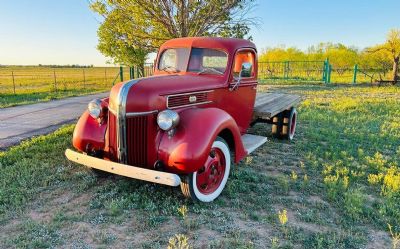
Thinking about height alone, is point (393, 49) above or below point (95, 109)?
above

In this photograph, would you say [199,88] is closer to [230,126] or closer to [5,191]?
[230,126]

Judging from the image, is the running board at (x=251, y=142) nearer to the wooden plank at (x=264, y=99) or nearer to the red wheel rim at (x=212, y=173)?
the red wheel rim at (x=212, y=173)

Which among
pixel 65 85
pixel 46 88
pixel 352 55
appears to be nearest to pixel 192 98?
pixel 46 88

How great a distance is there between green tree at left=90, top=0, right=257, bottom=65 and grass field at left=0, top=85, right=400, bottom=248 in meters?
7.98

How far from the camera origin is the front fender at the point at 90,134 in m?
3.81

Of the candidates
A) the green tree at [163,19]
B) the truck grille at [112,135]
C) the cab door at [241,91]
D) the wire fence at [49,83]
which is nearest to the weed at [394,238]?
the cab door at [241,91]

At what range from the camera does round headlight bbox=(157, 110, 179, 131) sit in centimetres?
335

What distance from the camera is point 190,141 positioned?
3.29 meters

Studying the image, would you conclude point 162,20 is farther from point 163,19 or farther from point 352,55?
point 352,55

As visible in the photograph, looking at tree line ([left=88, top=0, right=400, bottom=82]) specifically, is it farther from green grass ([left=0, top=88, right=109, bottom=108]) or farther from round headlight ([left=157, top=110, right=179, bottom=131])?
round headlight ([left=157, top=110, right=179, bottom=131])

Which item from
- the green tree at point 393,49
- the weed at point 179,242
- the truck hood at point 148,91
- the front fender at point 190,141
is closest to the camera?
the weed at point 179,242

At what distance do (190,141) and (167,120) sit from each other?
34 centimetres

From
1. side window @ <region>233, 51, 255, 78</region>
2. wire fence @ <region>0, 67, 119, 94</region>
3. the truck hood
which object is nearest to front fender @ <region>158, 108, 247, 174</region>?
the truck hood

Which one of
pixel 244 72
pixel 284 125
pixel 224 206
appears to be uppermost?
pixel 244 72
